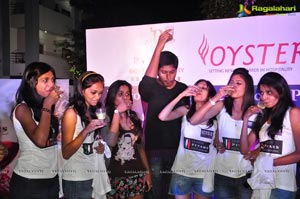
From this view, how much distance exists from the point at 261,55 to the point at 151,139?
1.26 meters

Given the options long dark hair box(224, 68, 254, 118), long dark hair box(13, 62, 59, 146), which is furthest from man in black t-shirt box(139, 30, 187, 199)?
long dark hair box(13, 62, 59, 146)

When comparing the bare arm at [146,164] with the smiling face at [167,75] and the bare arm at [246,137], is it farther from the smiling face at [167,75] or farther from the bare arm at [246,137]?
the bare arm at [246,137]

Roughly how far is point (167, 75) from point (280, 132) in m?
1.10

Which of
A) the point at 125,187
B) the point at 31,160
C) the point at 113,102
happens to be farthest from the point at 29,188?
the point at 113,102

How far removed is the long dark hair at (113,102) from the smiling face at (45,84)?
0.64 meters

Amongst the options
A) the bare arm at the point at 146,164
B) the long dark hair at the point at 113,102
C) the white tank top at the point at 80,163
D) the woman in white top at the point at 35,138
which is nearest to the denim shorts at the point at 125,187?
the bare arm at the point at 146,164

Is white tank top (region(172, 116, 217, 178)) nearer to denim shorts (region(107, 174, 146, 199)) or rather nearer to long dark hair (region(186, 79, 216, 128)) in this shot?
long dark hair (region(186, 79, 216, 128))

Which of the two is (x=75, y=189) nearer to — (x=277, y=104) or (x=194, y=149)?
(x=194, y=149)

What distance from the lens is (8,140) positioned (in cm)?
382

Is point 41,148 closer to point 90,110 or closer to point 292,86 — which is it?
point 90,110

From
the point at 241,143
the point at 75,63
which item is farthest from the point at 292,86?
the point at 75,63

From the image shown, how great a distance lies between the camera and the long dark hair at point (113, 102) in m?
3.12

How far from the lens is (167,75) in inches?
120

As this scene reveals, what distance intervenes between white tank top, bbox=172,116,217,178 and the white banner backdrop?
1.43 ft
